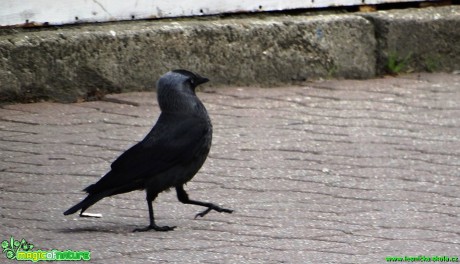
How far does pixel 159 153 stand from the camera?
4.66 metres

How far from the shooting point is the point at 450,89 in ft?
23.7

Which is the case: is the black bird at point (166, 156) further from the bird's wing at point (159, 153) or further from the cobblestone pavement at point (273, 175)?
the cobblestone pavement at point (273, 175)

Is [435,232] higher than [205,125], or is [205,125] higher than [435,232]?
[205,125]

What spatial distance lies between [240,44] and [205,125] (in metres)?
2.44

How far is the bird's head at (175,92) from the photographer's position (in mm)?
4770

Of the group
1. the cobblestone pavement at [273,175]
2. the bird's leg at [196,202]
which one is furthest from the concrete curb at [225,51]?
the bird's leg at [196,202]

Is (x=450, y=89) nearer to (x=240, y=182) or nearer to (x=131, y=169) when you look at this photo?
(x=240, y=182)

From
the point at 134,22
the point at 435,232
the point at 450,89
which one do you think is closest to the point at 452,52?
the point at 450,89

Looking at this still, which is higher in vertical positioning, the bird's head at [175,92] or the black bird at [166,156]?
the bird's head at [175,92]

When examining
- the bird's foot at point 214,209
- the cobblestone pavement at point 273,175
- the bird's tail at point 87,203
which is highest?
the bird's tail at point 87,203

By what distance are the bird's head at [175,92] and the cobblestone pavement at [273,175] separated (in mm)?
475

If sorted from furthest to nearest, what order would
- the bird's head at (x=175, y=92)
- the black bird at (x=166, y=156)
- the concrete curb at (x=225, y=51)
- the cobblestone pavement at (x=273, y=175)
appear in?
the concrete curb at (x=225, y=51)
the bird's head at (x=175, y=92)
the black bird at (x=166, y=156)
the cobblestone pavement at (x=273, y=175)

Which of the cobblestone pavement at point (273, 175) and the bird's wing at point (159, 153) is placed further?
the bird's wing at point (159, 153)

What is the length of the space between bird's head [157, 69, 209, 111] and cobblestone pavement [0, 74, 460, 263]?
47 centimetres
